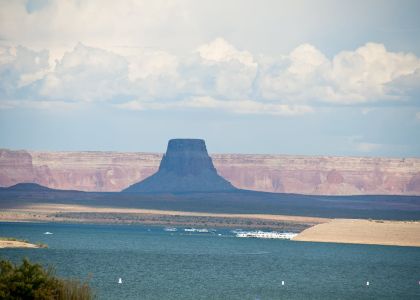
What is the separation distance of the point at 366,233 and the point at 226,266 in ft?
175

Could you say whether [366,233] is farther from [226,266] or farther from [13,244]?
[13,244]

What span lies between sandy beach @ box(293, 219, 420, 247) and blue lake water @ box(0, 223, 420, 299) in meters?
3.69

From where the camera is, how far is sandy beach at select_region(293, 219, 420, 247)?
14375 centimetres

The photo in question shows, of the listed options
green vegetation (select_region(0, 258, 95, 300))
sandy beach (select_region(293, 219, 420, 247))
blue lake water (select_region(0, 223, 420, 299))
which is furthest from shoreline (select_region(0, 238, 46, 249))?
green vegetation (select_region(0, 258, 95, 300))

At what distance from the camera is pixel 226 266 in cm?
9731

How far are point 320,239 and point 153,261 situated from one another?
54.5 metres

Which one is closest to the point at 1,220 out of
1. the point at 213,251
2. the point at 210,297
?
the point at 213,251

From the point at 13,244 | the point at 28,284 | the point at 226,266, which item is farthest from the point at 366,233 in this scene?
the point at 28,284

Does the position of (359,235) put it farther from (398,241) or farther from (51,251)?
(51,251)

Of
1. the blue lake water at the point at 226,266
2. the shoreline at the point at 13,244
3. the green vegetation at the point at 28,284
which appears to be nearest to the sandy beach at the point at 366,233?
the blue lake water at the point at 226,266

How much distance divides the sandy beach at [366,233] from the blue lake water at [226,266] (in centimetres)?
369

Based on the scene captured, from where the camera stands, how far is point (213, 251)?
119688mm

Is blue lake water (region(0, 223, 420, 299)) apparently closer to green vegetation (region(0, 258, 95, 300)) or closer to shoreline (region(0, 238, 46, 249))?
shoreline (region(0, 238, 46, 249))

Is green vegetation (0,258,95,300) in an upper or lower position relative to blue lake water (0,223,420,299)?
upper
